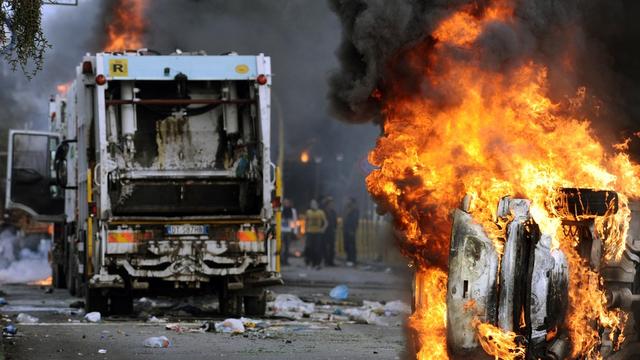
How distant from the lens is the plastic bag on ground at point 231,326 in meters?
14.3

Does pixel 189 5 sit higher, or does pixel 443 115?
pixel 189 5

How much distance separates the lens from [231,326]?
14.5m

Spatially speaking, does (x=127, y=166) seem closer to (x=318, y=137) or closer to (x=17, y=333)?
(x=17, y=333)

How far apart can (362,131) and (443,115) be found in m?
32.8

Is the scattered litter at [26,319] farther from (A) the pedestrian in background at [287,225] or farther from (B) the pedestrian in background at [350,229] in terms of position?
(A) the pedestrian in background at [287,225]

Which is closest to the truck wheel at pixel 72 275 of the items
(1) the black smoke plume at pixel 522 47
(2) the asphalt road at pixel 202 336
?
(2) the asphalt road at pixel 202 336

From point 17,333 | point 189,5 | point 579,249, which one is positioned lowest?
point 17,333

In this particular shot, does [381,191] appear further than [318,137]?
No

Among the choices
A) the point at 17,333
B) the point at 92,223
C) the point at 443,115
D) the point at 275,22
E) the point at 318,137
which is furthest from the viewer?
the point at 318,137

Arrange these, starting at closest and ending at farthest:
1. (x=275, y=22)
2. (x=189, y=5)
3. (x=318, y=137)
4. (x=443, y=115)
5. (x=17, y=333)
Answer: (x=443, y=115), (x=17, y=333), (x=189, y=5), (x=275, y=22), (x=318, y=137)

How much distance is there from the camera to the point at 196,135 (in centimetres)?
1659

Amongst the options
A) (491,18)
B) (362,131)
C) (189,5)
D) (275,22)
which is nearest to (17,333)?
(491,18)

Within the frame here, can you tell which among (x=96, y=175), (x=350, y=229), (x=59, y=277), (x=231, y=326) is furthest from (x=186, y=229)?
(x=350, y=229)

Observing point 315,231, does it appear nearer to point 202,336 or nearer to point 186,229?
point 186,229
